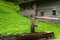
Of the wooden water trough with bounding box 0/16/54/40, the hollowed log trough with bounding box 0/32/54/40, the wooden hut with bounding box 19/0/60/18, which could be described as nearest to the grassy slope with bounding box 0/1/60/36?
the wooden water trough with bounding box 0/16/54/40

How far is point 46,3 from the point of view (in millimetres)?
32594

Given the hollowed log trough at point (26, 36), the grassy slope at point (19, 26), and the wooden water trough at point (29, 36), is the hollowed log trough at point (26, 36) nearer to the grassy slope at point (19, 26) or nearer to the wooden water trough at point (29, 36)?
the wooden water trough at point (29, 36)

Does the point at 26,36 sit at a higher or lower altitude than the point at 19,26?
lower

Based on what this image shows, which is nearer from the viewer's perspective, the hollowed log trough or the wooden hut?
the hollowed log trough

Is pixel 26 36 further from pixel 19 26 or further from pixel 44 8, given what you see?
pixel 44 8

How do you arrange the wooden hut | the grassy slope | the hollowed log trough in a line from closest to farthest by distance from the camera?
1. the hollowed log trough
2. the grassy slope
3. the wooden hut

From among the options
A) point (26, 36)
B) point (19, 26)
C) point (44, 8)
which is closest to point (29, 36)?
point (26, 36)

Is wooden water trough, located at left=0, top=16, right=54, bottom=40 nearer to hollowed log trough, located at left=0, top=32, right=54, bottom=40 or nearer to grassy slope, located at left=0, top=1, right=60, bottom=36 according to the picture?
hollowed log trough, located at left=0, top=32, right=54, bottom=40

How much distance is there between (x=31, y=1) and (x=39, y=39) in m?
19.0

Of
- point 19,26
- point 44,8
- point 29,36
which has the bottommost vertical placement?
point 29,36

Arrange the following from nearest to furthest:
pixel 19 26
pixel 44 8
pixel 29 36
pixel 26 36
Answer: pixel 26 36, pixel 29 36, pixel 19 26, pixel 44 8

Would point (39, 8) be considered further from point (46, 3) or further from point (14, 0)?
point (14, 0)

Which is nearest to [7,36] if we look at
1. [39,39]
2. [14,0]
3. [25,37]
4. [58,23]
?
[25,37]

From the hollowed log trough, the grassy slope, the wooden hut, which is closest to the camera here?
the hollowed log trough
